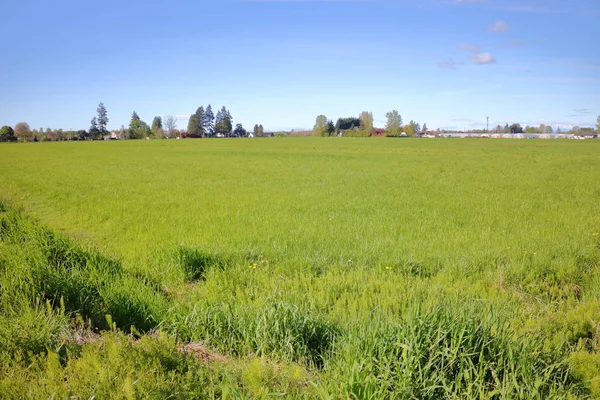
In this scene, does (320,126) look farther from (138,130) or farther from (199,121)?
(138,130)

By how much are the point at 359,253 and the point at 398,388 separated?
4653 mm

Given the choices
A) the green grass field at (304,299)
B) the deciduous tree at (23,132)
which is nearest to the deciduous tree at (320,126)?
the deciduous tree at (23,132)

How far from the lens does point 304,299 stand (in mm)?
5676

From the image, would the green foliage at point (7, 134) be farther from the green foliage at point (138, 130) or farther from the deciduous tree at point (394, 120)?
the deciduous tree at point (394, 120)

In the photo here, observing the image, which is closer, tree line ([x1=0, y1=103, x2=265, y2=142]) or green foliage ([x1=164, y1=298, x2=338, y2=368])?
green foliage ([x1=164, y1=298, x2=338, y2=368])

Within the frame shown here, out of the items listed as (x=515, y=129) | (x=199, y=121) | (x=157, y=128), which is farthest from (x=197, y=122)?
(x=515, y=129)

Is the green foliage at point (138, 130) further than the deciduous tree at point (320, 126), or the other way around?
the deciduous tree at point (320, 126)

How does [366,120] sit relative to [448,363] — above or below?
above

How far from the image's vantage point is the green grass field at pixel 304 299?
3396mm

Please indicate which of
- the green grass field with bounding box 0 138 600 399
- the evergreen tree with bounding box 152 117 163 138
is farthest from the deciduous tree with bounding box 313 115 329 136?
the green grass field with bounding box 0 138 600 399

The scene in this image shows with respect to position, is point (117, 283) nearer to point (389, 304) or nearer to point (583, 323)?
point (389, 304)

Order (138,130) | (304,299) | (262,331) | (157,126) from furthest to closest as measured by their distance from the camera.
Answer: (157,126)
(138,130)
(304,299)
(262,331)

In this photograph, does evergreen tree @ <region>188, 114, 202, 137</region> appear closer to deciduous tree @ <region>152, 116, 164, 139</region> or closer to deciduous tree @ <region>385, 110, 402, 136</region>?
deciduous tree @ <region>152, 116, 164, 139</region>

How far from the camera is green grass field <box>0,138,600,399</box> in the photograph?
340 cm
